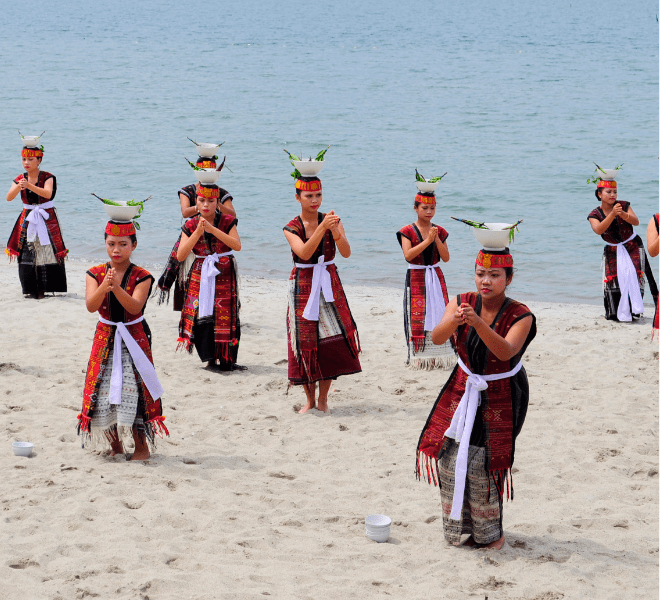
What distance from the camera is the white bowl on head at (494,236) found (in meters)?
4.94

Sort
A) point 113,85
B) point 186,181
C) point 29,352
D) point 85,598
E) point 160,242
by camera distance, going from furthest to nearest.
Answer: point 113,85 < point 186,181 < point 160,242 < point 29,352 < point 85,598

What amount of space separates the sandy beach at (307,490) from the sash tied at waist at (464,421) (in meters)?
0.42

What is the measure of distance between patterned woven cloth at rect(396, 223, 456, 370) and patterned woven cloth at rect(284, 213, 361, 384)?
1.52 metres

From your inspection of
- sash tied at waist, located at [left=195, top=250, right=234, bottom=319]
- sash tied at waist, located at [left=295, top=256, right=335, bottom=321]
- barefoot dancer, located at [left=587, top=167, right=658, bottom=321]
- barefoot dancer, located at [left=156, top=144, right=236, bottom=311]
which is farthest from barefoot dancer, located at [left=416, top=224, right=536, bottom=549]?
barefoot dancer, located at [left=587, top=167, right=658, bottom=321]

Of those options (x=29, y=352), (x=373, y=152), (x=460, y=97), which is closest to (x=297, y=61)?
(x=460, y=97)

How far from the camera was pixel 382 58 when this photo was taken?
52656 mm

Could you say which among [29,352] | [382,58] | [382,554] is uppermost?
[382,58]

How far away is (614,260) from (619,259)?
0.40ft

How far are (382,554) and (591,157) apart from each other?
25.3 meters

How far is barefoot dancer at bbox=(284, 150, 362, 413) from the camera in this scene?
771cm

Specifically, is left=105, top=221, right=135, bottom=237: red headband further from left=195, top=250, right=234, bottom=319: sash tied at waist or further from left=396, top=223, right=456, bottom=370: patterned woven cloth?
left=396, top=223, right=456, bottom=370: patterned woven cloth

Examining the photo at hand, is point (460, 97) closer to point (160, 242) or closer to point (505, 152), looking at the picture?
point (505, 152)

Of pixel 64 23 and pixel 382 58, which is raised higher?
pixel 64 23

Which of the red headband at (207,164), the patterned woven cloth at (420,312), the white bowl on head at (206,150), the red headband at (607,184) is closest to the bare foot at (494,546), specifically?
the patterned woven cloth at (420,312)
